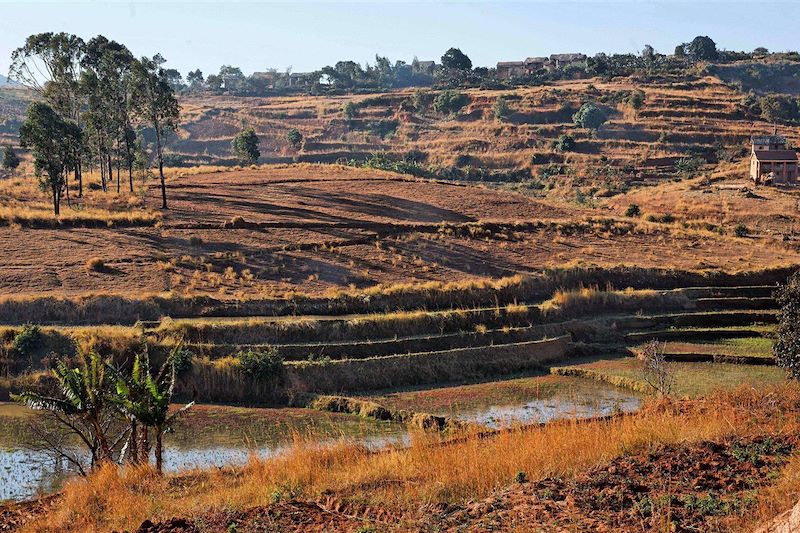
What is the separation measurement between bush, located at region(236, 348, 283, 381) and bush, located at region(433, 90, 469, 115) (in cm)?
8787

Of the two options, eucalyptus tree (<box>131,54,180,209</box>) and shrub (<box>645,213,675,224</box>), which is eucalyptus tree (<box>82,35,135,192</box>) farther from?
shrub (<box>645,213,675,224</box>)

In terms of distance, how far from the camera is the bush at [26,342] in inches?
1141

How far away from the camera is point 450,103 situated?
4434 inches

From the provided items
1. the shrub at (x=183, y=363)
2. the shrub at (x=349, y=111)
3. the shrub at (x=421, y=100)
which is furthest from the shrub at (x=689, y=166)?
the shrub at (x=183, y=363)

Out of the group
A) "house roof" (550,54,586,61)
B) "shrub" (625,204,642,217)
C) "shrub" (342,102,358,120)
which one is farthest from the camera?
"house roof" (550,54,586,61)

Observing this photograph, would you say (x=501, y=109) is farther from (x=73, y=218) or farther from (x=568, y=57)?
(x=73, y=218)

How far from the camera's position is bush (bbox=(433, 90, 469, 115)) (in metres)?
112

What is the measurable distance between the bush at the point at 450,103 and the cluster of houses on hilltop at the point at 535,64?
27.4 meters

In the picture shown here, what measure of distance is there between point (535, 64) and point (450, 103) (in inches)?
1692

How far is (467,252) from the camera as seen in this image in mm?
43562

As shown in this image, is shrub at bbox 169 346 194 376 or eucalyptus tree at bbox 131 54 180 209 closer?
shrub at bbox 169 346 194 376

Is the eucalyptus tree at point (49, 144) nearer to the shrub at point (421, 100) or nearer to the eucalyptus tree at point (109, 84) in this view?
the eucalyptus tree at point (109, 84)

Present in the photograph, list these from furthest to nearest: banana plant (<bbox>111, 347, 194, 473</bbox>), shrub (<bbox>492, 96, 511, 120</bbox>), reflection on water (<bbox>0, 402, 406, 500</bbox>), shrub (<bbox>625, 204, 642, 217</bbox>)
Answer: shrub (<bbox>492, 96, 511, 120</bbox>), shrub (<bbox>625, 204, 642, 217</bbox>), reflection on water (<bbox>0, 402, 406, 500</bbox>), banana plant (<bbox>111, 347, 194, 473</bbox>)

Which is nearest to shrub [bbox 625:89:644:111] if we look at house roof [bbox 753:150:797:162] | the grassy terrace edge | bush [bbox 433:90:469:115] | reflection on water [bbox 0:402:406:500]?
bush [bbox 433:90:469:115]
